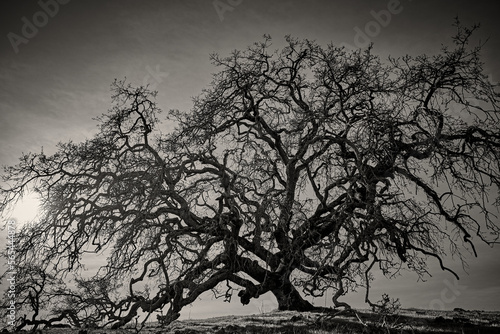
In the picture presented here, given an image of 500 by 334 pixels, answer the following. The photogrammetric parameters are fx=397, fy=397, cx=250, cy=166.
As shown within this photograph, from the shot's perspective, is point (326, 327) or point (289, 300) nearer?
point (326, 327)

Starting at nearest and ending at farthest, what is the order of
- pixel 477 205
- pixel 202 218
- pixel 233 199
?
1. pixel 477 205
2. pixel 233 199
3. pixel 202 218

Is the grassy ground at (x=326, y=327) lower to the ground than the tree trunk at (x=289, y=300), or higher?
lower

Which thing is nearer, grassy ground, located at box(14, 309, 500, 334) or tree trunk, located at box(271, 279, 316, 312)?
grassy ground, located at box(14, 309, 500, 334)

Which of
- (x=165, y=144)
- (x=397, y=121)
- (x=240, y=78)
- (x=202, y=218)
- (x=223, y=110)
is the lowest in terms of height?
(x=202, y=218)

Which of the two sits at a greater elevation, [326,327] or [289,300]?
[289,300]

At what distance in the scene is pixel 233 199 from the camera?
11008mm

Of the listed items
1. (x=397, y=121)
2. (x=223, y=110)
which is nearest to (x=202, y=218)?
(x=223, y=110)

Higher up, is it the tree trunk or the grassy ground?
the tree trunk

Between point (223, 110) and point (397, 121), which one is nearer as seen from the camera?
point (397, 121)

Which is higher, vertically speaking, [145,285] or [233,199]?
[233,199]

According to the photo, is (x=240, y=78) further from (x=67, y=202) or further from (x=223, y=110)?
(x=67, y=202)

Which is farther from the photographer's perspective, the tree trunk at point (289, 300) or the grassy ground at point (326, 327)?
the tree trunk at point (289, 300)

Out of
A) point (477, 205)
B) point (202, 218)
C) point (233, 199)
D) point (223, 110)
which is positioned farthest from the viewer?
point (223, 110)

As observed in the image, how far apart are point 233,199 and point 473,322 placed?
7270 mm
